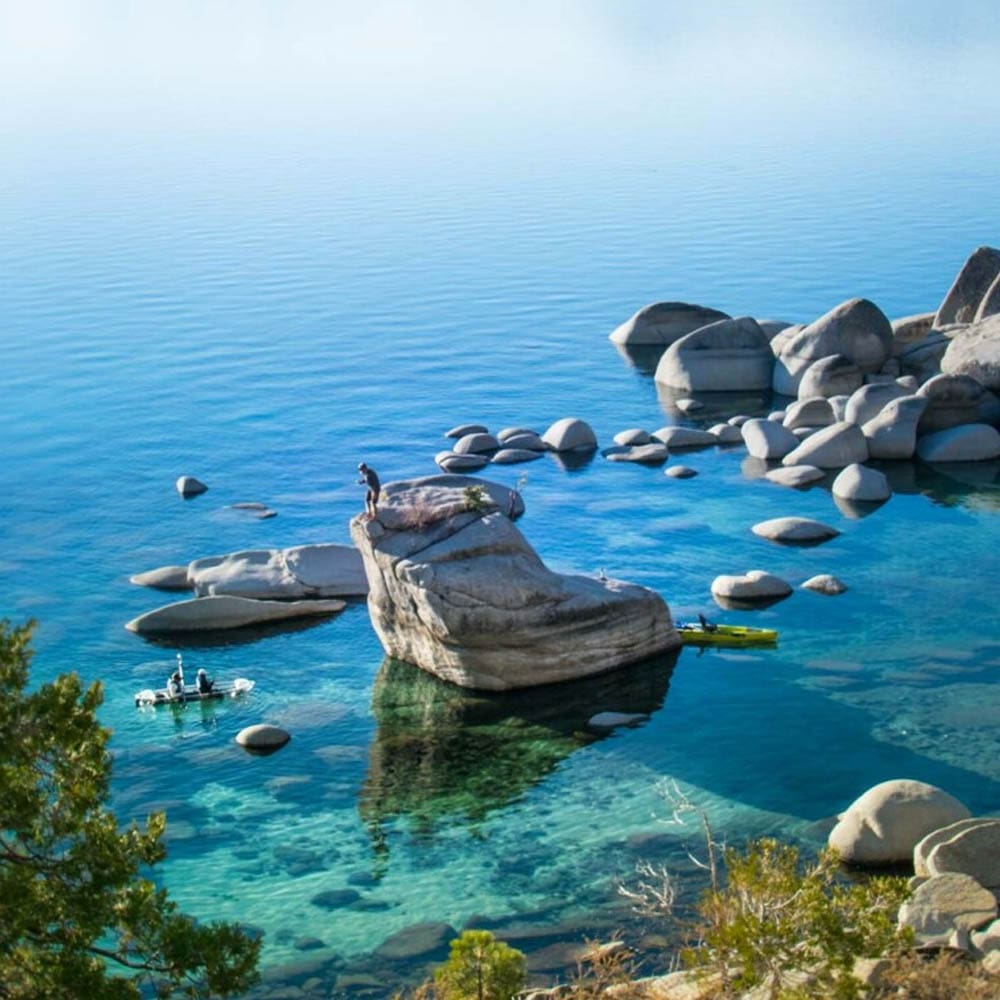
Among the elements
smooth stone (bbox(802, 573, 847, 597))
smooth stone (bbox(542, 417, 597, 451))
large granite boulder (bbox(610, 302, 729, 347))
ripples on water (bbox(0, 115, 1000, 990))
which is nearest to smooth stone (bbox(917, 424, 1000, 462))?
ripples on water (bbox(0, 115, 1000, 990))

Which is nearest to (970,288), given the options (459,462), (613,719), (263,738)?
(459,462)

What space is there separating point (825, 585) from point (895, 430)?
15023 millimetres

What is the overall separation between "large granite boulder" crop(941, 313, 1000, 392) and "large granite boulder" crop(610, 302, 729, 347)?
15.2 metres

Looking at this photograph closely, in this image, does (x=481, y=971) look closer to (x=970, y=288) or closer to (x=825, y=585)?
(x=825, y=585)

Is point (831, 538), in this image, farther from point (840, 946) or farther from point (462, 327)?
point (462, 327)

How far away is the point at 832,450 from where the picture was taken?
60906mm

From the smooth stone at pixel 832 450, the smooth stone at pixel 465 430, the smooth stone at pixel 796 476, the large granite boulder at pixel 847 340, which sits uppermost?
the large granite boulder at pixel 847 340

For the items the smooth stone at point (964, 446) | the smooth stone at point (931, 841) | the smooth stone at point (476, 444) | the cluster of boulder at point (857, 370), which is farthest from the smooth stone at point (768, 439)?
the smooth stone at point (931, 841)

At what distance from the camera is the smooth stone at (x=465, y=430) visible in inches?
2660

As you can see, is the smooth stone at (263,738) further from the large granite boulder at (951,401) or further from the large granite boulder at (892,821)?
the large granite boulder at (951,401)

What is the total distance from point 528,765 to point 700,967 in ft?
52.0

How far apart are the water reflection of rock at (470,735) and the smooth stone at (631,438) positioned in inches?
857

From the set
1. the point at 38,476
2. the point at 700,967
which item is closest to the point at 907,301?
the point at 38,476

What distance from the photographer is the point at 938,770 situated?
37.5 m
